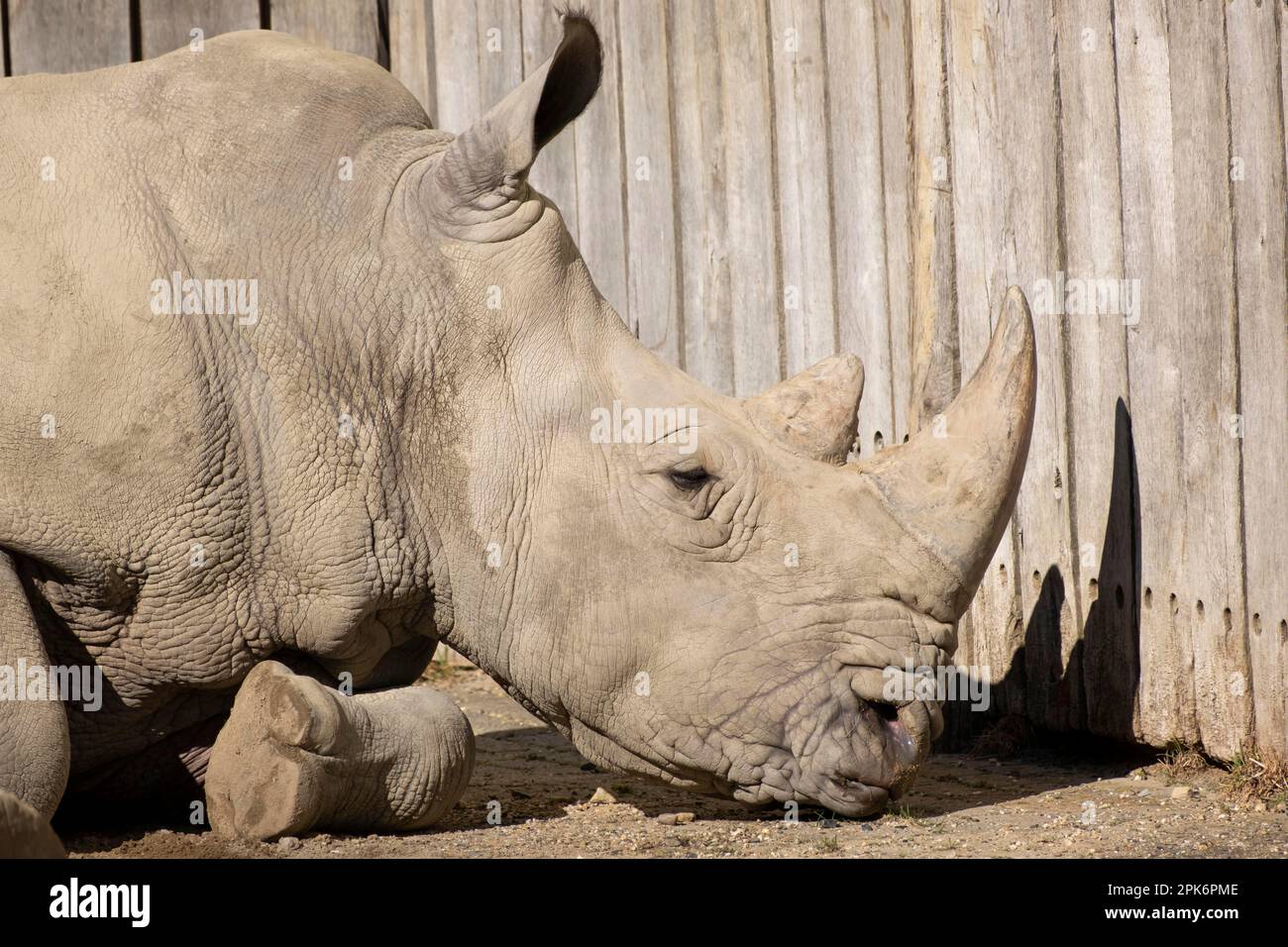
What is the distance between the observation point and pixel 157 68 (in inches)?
165

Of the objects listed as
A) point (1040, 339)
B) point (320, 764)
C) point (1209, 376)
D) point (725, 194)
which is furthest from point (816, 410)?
point (725, 194)

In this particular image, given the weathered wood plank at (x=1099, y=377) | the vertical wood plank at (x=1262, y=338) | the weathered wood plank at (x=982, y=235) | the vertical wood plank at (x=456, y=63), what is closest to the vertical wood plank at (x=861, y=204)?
the weathered wood plank at (x=982, y=235)

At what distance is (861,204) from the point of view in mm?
5598

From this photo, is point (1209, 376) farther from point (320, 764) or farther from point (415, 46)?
point (415, 46)

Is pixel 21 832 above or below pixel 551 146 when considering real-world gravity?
below

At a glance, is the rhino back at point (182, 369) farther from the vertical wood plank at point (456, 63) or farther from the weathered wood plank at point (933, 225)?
the vertical wood plank at point (456, 63)

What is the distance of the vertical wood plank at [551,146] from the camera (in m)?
6.99

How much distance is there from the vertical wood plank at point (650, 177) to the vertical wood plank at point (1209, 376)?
2379 millimetres

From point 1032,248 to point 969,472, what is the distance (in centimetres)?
139

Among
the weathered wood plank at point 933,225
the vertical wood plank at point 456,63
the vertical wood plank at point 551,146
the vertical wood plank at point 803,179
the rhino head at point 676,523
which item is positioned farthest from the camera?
the vertical wood plank at point 456,63

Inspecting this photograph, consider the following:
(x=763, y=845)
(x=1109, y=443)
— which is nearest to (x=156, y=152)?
(x=763, y=845)

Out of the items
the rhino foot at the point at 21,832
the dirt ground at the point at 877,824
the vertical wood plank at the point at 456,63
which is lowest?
the dirt ground at the point at 877,824

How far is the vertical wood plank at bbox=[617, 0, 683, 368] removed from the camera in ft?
21.2

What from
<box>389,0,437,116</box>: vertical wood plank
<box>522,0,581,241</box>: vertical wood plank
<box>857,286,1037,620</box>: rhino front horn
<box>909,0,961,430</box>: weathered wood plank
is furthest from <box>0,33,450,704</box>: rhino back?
<box>389,0,437,116</box>: vertical wood plank
